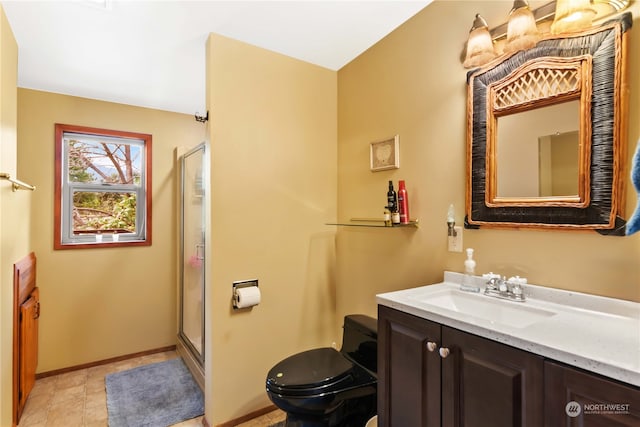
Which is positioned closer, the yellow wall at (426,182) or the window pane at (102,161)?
the yellow wall at (426,182)

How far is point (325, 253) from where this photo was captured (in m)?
2.40

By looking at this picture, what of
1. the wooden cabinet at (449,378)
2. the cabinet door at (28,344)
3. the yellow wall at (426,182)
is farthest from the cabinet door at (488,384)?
the cabinet door at (28,344)

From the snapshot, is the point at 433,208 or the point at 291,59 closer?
the point at 433,208

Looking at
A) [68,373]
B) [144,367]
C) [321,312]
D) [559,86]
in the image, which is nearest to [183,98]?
[321,312]

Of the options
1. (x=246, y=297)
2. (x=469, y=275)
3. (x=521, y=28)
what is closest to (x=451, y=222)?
(x=469, y=275)

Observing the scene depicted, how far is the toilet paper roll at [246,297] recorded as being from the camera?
194 cm

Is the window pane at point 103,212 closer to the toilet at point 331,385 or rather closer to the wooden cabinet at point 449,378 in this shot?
the toilet at point 331,385

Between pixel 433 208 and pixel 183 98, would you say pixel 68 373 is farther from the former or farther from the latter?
pixel 433 208

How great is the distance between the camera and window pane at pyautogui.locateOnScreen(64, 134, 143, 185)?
281cm

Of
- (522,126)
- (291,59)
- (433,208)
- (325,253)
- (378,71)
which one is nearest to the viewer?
(522,126)

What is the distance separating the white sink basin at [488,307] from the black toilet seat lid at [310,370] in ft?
2.17

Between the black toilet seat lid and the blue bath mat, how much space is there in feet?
2.96

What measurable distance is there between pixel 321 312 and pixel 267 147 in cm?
128

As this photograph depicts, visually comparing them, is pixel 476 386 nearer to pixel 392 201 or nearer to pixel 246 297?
pixel 392 201
